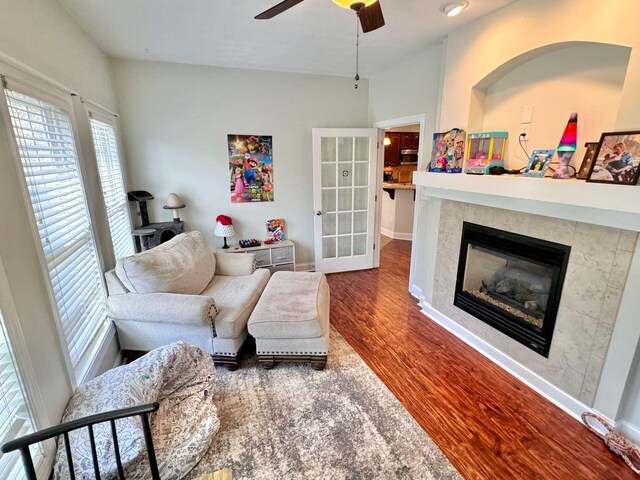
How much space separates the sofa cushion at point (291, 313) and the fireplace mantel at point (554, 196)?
1449 mm

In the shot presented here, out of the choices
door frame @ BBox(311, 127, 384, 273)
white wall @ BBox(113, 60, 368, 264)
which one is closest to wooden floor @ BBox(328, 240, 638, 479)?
door frame @ BBox(311, 127, 384, 273)

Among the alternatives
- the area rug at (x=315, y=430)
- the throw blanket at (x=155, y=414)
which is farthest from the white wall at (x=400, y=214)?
the throw blanket at (x=155, y=414)

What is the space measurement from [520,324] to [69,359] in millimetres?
2894

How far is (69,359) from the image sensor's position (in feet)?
5.43

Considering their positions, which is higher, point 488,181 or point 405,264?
point 488,181

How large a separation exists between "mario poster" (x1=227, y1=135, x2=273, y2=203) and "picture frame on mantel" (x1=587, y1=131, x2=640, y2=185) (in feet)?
10.3

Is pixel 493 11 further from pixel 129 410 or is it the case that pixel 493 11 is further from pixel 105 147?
pixel 105 147

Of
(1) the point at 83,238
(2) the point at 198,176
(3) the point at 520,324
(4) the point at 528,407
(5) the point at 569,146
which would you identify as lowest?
(4) the point at 528,407

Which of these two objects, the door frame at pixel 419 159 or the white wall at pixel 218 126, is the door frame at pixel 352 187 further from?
the white wall at pixel 218 126

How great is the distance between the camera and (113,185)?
2.91m

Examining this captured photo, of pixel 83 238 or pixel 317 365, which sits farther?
pixel 317 365

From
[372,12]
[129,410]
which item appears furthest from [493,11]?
[129,410]

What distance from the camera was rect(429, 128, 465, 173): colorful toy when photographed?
256cm

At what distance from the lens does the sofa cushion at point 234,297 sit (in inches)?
88.0
